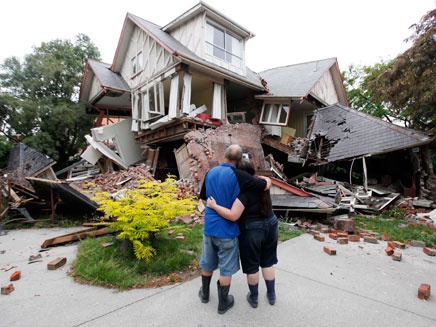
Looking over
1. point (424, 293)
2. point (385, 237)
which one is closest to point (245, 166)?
point (424, 293)

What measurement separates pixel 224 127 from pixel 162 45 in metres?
4.38

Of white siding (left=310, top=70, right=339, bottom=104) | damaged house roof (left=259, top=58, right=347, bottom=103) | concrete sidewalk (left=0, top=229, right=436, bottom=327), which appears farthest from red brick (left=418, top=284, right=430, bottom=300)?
white siding (left=310, top=70, right=339, bottom=104)

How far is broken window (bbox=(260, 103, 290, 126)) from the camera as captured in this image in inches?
464

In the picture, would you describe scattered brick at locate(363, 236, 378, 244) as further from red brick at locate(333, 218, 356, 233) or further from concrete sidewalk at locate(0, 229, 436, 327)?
concrete sidewalk at locate(0, 229, 436, 327)

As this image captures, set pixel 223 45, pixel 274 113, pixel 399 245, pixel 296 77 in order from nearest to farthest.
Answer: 1. pixel 399 245
2. pixel 223 45
3. pixel 274 113
4. pixel 296 77

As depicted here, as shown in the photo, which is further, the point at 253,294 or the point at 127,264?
the point at 127,264

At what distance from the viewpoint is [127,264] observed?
3.14m

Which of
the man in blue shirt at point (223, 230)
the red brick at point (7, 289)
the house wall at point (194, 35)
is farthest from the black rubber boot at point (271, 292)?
the house wall at point (194, 35)

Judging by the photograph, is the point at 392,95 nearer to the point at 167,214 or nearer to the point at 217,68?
the point at 217,68

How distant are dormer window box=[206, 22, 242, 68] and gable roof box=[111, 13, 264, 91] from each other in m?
0.83

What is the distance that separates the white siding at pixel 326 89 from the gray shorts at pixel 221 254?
41.9ft

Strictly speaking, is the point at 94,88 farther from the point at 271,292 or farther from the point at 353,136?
the point at 271,292

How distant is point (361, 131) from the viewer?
9.45 metres

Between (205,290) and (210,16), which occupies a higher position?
(210,16)
